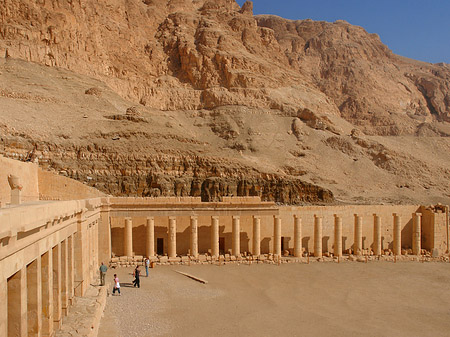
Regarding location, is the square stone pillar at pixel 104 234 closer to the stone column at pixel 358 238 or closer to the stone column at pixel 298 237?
the stone column at pixel 298 237

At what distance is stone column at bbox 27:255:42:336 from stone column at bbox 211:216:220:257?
18.0 metres

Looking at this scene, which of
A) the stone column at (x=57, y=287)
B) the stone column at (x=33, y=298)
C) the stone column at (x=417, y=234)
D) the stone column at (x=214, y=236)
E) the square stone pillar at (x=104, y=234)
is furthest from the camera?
Result: the stone column at (x=417, y=234)

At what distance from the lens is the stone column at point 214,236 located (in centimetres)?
2822

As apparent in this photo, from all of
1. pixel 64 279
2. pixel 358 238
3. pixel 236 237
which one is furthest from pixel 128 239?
pixel 358 238

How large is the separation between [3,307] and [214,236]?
20.2 m

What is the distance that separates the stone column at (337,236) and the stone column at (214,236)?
8083mm

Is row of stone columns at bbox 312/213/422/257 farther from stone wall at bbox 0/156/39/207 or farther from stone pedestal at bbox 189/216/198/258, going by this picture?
stone wall at bbox 0/156/39/207

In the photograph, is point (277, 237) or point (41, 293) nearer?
point (41, 293)

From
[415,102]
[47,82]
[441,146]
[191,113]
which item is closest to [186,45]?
[191,113]

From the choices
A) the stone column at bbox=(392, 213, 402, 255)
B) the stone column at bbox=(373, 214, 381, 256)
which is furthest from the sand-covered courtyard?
the stone column at bbox=(392, 213, 402, 255)

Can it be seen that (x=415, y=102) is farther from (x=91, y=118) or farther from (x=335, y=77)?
(x=91, y=118)

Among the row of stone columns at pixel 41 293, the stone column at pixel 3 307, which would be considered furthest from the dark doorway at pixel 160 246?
the stone column at pixel 3 307

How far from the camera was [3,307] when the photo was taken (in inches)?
331

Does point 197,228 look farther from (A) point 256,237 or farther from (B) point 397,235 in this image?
(B) point 397,235
